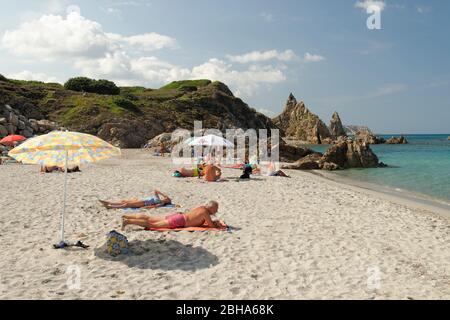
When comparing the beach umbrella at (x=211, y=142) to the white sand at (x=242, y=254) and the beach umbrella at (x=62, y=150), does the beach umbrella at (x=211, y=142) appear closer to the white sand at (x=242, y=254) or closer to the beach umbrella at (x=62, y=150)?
the white sand at (x=242, y=254)

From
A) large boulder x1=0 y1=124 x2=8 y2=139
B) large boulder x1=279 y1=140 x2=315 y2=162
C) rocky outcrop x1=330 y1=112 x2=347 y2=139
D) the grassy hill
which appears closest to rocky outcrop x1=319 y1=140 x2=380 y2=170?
large boulder x1=279 y1=140 x2=315 y2=162

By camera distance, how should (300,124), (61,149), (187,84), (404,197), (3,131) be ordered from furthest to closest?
(300,124) < (187,84) < (3,131) < (404,197) < (61,149)

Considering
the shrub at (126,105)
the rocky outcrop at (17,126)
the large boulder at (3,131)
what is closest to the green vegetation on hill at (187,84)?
the shrub at (126,105)

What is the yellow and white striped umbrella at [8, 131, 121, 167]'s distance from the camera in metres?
6.67

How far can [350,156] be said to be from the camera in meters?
32.0

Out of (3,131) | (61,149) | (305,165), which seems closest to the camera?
(61,149)

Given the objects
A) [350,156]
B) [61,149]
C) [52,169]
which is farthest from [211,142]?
[350,156]

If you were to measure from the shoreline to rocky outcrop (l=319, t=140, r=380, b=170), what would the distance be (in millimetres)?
5590

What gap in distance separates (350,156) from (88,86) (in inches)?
2097

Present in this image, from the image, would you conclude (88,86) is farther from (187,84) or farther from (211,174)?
(211,174)

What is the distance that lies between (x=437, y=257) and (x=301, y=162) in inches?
843

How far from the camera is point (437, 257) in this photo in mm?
7559
